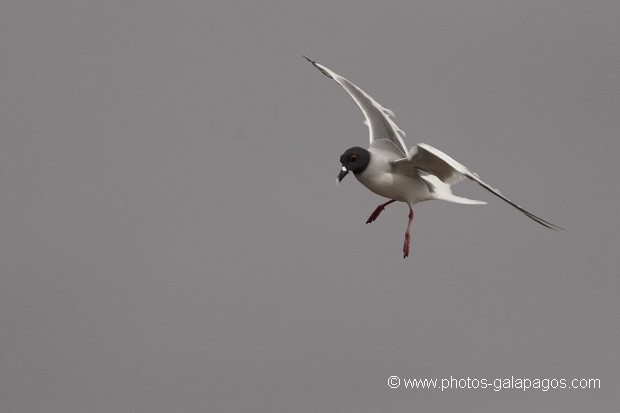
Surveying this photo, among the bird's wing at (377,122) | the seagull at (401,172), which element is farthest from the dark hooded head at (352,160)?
the bird's wing at (377,122)

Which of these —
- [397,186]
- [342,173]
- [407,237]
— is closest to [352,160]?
[342,173]

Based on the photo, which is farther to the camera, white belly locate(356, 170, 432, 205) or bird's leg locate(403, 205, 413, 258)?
white belly locate(356, 170, 432, 205)

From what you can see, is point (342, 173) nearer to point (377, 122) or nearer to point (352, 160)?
point (352, 160)

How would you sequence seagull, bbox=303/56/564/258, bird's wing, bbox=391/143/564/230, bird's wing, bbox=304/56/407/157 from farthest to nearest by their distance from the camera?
bird's wing, bbox=304/56/407/157 → seagull, bbox=303/56/564/258 → bird's wing, bbox=391/143/564/230

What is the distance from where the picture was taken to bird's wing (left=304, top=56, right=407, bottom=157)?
15.9 metres

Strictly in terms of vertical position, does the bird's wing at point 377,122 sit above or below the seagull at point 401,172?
above

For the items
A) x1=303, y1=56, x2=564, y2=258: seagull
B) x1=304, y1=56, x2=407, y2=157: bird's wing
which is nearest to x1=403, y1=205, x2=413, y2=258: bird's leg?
x1=303, y1=56, x2=564, y2=258: seagull

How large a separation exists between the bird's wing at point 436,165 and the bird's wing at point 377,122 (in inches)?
34.5

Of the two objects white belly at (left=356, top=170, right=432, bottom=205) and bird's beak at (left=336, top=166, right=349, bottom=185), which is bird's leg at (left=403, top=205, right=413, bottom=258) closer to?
white belly at (left=356, top=170, right=432, bottom=205)

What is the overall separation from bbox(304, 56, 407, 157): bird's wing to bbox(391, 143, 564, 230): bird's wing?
0.88 m

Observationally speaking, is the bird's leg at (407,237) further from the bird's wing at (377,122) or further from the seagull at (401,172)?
the bird's wing at (377,122)

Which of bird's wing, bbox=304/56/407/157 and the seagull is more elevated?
bird's wing, bbox=304/56/407/157

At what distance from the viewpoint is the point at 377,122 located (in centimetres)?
1620

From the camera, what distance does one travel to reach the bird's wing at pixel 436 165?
42.8 ft
